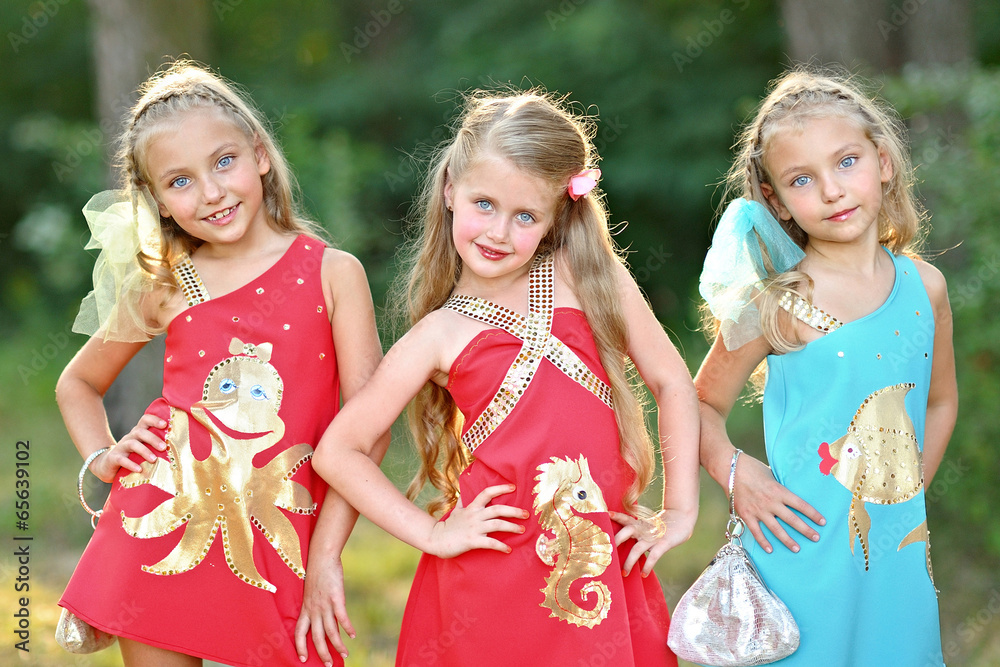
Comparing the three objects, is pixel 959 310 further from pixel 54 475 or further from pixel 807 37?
pixel 54 475

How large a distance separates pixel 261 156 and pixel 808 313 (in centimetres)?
150

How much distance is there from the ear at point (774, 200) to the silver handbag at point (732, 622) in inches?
35.8

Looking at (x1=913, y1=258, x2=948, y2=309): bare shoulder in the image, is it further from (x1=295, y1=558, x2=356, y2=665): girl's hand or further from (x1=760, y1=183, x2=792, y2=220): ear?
(x1=295, y1=558, x2=356, y2=665): girl's hand

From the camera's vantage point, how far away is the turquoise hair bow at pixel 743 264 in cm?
245

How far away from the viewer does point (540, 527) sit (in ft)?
7.39

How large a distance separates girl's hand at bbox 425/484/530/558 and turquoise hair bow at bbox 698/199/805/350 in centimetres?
72

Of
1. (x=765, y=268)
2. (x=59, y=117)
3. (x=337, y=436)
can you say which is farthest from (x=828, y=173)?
(x=59, y=117)

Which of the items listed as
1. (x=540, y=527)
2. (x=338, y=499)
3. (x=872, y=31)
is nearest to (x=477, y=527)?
(x=540, y=527)

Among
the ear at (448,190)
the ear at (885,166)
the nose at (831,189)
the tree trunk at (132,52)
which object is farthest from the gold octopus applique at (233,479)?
the tree trunk at (132,52)

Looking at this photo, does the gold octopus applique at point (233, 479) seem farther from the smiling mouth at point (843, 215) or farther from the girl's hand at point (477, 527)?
the smiling mouth at point (843, 215)

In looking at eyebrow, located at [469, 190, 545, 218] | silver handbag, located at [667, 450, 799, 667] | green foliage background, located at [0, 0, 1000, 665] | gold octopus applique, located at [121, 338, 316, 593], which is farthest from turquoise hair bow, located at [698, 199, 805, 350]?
gold octopus applique, located at [121, 338, 316, 593]

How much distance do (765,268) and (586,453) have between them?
0.69 meters

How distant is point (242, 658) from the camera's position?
2273 millimetres

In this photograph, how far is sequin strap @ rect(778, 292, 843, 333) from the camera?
239 centimetres
